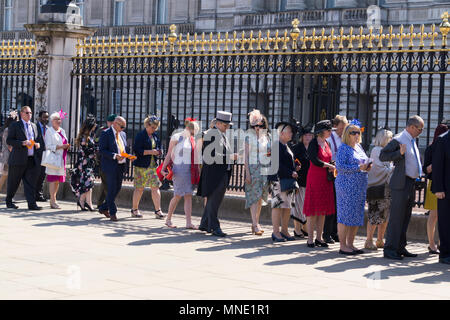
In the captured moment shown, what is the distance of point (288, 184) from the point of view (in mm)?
10789

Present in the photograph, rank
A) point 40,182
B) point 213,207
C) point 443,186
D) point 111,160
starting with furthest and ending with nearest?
point 40,182
point 111,160
point 213,207
point 443,186

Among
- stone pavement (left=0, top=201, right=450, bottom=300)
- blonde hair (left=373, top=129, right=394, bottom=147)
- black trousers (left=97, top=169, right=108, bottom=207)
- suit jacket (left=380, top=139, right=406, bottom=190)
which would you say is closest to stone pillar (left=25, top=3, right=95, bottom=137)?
black trousers (left=97, top=169, right=108, bottom=207)

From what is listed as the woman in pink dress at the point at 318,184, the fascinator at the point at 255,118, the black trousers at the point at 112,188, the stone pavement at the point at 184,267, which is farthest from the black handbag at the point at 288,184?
the black trousers at the point at 112,188

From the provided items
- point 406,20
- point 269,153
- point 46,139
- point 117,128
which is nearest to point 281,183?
point 269,153

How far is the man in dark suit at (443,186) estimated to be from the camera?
9.52 metres

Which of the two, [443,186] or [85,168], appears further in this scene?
[85,168]

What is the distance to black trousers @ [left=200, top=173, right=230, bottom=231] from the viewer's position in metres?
11.2

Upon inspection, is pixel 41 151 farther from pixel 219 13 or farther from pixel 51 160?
pixel 219 13

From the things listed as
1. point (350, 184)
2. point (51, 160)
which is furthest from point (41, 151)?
point (350, 184)

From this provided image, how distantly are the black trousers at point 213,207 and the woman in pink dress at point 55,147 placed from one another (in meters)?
3.19

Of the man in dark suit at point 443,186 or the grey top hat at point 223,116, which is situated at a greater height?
the grey top hat at point 223,116

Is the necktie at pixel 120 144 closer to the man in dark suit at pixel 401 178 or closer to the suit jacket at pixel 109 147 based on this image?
the suit jacket at pixel 109 147

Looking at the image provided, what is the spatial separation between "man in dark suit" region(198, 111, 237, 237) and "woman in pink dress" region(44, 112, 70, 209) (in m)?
3.15

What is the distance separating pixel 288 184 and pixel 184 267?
8.72 ft
